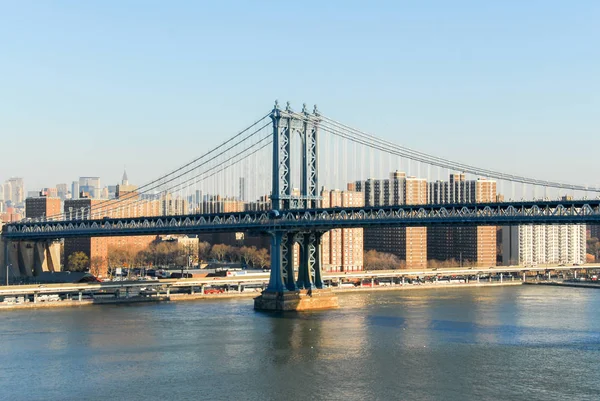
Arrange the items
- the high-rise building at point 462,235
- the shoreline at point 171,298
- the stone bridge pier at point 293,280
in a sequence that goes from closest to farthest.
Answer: the stone bridge pier at point 293,280 < the shoreline at point 171,298 < the high-rise building at point 462,235

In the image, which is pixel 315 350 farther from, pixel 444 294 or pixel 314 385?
pixel 444 294

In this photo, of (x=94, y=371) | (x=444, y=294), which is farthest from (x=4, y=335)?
(x=444, y=294)

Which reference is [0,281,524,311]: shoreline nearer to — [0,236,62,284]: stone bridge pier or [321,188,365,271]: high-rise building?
[0,236,62,284]: stone bridge pier

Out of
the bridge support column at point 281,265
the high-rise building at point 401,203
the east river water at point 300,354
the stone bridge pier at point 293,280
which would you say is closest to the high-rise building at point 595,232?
the high-rise building at point 401,203

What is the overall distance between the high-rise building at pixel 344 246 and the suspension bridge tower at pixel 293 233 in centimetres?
3241

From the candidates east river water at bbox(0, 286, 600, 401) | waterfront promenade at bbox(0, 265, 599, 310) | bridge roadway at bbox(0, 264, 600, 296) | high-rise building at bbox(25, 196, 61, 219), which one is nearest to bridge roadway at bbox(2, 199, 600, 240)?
bridge roadway at bbox(0, 264, 600, 296)

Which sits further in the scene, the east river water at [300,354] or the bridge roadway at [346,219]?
the bridge roadway at [346,219]

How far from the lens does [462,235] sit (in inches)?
3573

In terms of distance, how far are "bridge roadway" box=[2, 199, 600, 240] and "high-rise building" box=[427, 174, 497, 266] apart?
1485 inches

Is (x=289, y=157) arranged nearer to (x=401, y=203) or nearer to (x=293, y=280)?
(x=293, y=280)

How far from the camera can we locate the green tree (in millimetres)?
75812

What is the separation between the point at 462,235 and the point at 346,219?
4847cm

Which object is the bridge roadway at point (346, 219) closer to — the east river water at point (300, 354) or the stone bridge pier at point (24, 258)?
the stone bridge pier at point (24, 258)

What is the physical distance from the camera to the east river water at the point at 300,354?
2577 centimetres
